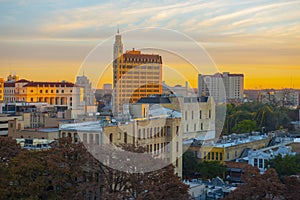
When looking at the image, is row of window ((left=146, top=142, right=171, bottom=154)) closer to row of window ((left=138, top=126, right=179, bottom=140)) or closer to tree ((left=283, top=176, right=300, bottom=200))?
row of window ((left=138, top=126, right=179, bottom=140))

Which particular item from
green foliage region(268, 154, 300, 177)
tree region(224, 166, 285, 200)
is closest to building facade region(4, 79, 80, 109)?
green foliage region(268, 154, 300, 177)

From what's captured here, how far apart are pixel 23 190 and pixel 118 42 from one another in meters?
42.5

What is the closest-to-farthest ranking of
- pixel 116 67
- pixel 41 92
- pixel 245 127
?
pixel 245 127
pixel 116 67
pixel 41 92

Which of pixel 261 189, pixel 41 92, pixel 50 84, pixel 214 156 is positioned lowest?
pixel 214 156

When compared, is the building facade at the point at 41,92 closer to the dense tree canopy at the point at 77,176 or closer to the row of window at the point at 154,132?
the row of window at the point at 154,132

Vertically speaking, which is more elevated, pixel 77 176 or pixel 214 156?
pixel 77 176

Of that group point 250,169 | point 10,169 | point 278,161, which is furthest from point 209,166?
point 10,169

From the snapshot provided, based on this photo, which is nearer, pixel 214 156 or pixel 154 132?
pixel 154 132

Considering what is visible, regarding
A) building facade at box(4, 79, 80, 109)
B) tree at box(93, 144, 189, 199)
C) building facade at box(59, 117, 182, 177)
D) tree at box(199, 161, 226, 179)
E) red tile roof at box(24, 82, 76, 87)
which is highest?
red tile roof at box(24, 82, 76, 87)

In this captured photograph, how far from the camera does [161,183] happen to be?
16.5 meters

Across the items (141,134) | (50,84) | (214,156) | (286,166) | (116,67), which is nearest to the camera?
(141,134)

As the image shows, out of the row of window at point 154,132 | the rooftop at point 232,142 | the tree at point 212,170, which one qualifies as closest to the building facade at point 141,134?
the row of window at point 154,132

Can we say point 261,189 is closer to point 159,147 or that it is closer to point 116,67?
point 159,147

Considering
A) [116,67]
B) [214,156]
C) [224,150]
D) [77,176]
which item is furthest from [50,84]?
[77,176]
